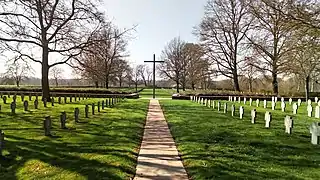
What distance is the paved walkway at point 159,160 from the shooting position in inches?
281

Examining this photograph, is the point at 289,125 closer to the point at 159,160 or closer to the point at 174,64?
the point at 159,160

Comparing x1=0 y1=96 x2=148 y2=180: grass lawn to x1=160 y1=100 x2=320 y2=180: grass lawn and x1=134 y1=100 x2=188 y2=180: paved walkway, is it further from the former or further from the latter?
x1=160 y1=100 x2=320 y2=180: grass lawn

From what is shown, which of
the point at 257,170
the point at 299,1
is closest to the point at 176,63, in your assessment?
the point at 299,1

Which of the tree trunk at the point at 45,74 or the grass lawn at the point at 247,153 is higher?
the tree trunk at the point at 45,74

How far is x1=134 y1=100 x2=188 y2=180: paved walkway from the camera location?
7145 mm

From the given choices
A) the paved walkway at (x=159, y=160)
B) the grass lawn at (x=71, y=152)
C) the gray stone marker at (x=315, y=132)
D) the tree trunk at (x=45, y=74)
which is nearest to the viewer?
the paved walkway at (x=159, y=160)

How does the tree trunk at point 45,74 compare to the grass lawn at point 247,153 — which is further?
the tree trunk at point 45,74

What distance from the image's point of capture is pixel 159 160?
27.9ft

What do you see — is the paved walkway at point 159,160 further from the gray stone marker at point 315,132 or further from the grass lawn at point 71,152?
the gray stone marker at point 315,132

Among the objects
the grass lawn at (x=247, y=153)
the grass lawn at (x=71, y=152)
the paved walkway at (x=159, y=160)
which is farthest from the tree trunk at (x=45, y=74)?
the paved walkway at (x=159, y=160)

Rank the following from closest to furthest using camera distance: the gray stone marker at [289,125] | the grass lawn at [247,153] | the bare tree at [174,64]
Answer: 1. the grass lawn at [247,153]
2. the gray stone marker at [289,125]
3. the bare tree at [174,64]

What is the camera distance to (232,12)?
49.6 m

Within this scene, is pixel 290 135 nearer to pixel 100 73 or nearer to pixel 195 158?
pixel 195 158

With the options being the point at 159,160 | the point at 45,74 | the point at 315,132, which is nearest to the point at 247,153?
the point at 159,160
